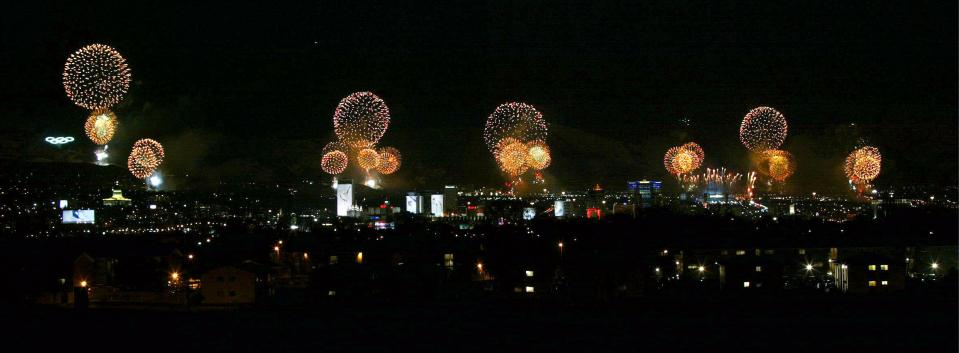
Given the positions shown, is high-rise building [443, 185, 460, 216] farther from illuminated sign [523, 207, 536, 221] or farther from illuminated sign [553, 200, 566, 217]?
illuminated sign [523, 207, 536, 221]

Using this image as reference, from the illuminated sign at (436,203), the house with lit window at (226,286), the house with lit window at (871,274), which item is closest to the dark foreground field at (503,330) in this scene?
the house with lit window at (226,286)

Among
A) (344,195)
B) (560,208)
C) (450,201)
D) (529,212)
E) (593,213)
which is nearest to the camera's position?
(593,213)

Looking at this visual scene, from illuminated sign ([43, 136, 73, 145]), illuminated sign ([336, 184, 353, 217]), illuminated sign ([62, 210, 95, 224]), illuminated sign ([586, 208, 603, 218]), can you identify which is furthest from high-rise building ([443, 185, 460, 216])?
illuminated sign ([43, 136, 73, 145])

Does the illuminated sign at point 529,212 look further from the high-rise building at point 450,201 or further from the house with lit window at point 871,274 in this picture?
the house with lit window at point 871,274

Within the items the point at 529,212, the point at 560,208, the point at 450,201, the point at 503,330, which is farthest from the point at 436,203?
the point at 503,330

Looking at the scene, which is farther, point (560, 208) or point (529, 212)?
point (560, 208)

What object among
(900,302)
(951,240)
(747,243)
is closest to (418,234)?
(747,243)

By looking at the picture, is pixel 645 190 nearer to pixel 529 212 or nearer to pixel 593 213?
pixel 529 212

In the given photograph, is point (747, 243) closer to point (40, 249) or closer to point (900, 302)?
point (900, 302)
